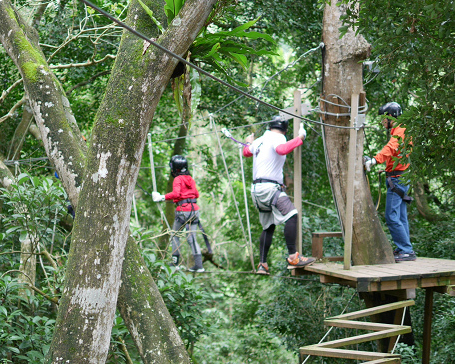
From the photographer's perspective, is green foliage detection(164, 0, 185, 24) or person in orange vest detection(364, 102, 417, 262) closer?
green foliage detection(164, 0, 185, 24)

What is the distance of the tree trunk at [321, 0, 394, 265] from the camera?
16.0 feet

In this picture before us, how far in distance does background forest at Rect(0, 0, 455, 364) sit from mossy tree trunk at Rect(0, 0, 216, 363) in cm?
38

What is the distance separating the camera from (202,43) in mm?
2963

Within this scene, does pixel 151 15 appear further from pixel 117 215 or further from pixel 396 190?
pixel 396 190

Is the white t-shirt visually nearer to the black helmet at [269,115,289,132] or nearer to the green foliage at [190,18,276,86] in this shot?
the black helmet at [269,115,289,132]

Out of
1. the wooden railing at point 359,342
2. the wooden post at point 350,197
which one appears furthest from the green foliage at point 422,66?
the wooden railing at point 359,342

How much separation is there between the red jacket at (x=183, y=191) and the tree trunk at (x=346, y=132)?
177cm

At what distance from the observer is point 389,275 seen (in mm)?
4043

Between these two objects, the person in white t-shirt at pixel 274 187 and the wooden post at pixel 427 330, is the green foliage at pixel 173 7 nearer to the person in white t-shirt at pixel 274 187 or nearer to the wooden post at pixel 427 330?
the person in white t-shirt at pixel 274 187

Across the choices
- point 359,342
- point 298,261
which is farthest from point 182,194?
point 359,342

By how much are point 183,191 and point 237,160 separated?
4.49 metres

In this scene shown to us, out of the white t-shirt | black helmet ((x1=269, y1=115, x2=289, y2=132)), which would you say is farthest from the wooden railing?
black helmet ((x1=269, y1=115, x2=289, y2=132))

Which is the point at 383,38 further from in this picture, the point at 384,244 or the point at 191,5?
the point at 384,244

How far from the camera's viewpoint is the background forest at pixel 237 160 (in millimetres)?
3237
